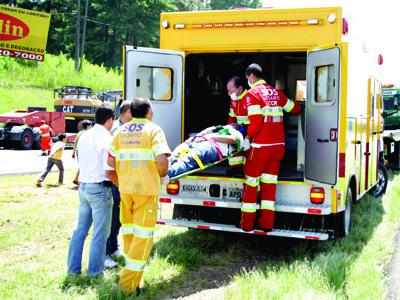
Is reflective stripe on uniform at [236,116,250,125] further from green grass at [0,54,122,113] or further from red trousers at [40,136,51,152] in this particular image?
green grass at [0,54,122,113]

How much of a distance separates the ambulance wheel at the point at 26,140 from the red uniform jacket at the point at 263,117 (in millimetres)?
18985

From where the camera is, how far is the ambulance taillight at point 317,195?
6.52m

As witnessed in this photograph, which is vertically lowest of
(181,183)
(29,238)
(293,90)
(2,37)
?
(29,238)

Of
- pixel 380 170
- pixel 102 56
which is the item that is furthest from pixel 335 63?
pixel 102 56

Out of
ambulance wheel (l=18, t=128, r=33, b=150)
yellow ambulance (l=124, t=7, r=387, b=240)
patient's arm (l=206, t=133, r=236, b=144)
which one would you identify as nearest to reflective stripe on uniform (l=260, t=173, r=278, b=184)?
yellow ambulance (l=124, t=7, r=387, b=240)

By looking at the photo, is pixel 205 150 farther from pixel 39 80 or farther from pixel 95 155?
pixel 39 80

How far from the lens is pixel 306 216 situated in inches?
284

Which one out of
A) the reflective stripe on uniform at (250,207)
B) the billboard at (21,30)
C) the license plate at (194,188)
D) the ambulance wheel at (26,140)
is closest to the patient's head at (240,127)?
the license plate at (194,188)

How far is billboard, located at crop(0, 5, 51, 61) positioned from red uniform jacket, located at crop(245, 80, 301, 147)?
99.0 ft

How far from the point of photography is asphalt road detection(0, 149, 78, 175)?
51.7 ft

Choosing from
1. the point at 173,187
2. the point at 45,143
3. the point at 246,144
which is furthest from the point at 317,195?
the point at 45,143

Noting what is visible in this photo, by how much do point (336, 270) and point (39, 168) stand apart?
12.4 metres

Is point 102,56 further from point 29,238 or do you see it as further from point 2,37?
point 29,238

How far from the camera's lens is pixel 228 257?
6828mm
